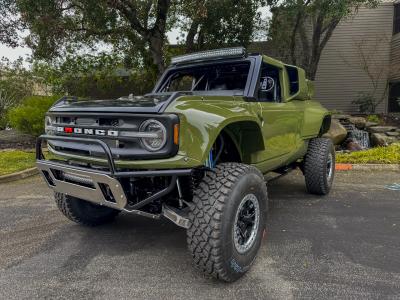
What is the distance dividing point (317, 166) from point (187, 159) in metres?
2.95

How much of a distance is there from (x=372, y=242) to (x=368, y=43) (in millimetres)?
13160

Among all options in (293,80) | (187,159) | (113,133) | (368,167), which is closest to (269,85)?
(293,80)

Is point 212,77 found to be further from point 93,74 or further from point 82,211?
point 93,74

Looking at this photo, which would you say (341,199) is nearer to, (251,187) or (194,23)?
(251,187)

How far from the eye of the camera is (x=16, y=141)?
10.6 meters

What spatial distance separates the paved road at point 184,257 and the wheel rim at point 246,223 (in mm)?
256

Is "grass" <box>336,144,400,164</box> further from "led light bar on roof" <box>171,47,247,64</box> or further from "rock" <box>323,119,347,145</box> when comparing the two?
"led light bar on roof" <box>171,47,247,64</box>

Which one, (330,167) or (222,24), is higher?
(222,24)

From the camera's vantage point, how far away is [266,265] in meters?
3.02

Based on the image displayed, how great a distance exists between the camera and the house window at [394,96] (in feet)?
47.6

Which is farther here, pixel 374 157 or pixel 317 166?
pixel 374 157

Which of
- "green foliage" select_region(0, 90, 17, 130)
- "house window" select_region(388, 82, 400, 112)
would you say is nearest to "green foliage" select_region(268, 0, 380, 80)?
"house window" select_region(388, 82, 400, 112)

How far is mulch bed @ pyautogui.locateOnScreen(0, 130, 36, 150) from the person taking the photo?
388 inches

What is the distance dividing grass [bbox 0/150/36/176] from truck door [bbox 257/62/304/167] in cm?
526
